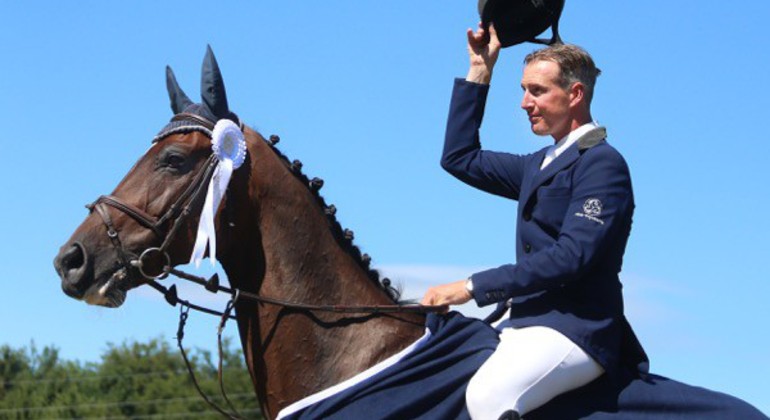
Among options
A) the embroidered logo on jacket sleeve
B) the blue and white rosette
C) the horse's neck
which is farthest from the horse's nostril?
Result: the embroidered logo on jacket sleeve

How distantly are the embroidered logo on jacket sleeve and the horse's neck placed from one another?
1212mm

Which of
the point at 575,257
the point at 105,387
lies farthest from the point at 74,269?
the point at 105,387

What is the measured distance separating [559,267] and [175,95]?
259 centimetres

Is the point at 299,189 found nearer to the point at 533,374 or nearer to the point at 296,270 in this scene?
the point at 296,270

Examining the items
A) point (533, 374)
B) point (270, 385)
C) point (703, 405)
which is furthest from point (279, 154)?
point (703, 405)

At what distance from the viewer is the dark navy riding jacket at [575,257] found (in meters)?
6.61

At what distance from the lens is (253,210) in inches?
289

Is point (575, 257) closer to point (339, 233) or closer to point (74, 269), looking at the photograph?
point (339, 233)

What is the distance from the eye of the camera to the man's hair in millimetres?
6973

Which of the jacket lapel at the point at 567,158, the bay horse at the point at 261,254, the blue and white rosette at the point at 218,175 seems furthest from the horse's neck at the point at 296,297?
the jacket lapel at the point at 567,158

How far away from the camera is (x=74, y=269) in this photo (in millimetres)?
7047

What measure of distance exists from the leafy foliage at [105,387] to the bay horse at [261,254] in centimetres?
2359

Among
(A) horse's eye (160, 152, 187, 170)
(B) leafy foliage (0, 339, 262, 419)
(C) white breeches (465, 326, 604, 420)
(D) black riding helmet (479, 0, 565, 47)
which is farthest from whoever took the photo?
(B) leafy foliage (0, 339, 262, 419)

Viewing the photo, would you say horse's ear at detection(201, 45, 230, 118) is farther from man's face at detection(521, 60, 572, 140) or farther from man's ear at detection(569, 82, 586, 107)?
man's ear at detection(569, 82, 586, 107)
